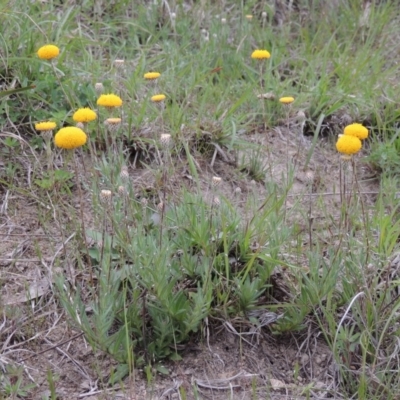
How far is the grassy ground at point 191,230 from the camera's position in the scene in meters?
2.12

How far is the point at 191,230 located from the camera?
2322mm

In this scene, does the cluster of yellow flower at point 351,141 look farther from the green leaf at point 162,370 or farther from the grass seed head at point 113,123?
the green leaf at point 162,370

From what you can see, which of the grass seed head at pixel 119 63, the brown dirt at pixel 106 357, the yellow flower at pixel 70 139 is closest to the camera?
the yellow flower at pixel 70 139

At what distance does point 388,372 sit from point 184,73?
83.9 inches

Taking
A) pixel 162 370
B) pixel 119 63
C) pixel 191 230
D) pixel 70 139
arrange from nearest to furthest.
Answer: pixel 70 139 → pixel 162 370 → pixel 191 230 → pixel 119 63

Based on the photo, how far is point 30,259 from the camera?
2529mm

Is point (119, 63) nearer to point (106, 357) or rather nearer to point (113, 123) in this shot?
point (113, 123)

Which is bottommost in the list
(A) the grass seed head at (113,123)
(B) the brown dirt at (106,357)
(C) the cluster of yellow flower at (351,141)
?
(B) the brown dirt at (106,357)

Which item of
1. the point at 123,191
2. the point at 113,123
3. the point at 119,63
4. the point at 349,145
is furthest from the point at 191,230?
the point at 119,63

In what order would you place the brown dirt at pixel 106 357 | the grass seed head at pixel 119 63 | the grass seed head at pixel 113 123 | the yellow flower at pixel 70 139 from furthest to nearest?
the grass seed head at pixel 119 63 → the grass seed head at pixel 113 123 → the brown dirt at pixel 106 357 → the yellow flower at pixel 70 139

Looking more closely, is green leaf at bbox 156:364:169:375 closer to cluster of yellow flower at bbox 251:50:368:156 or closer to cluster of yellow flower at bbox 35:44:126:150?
cluster of yellow flower at bbox 35:44:126:150

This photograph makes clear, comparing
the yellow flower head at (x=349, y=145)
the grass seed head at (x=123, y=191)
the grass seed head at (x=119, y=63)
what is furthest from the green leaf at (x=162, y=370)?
the grass seed head at (x=119, y=63)

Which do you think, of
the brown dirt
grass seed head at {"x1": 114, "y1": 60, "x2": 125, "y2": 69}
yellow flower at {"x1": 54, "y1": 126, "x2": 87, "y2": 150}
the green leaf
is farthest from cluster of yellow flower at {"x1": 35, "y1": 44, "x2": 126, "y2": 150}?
the green leaf

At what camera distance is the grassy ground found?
212 cm
